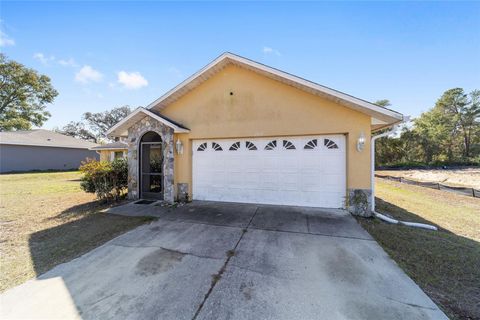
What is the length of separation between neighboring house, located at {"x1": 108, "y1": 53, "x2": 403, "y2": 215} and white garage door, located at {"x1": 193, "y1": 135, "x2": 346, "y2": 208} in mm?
35

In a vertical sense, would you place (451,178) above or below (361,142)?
below

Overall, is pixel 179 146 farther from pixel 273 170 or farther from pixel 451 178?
pixel 451 178

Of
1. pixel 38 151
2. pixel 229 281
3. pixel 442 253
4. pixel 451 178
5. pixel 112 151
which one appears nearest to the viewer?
pixel 229 281

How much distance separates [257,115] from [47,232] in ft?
23.6

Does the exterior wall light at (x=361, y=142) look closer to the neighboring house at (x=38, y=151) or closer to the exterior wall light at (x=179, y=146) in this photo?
the exterior wall light at (x=179, y=146)

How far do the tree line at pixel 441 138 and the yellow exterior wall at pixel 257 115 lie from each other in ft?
120

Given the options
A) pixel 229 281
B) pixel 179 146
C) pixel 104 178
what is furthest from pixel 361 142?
pixel 104 178

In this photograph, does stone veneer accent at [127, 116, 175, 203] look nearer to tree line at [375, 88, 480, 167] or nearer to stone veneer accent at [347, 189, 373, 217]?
stone veneer accent at [347, 189, 373, 217]

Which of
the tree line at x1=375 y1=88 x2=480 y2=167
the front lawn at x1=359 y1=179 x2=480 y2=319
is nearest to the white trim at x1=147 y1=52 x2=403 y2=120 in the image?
the front lawn at x1=359 y1=179 x2=480 y2=319

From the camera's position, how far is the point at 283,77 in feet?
21.5

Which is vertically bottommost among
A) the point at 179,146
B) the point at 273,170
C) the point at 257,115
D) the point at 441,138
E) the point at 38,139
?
the point at 273,170

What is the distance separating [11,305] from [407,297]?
5408 millimetres

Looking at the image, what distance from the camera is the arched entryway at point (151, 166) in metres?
8.35

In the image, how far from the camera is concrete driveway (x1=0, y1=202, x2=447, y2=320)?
2381 mm
